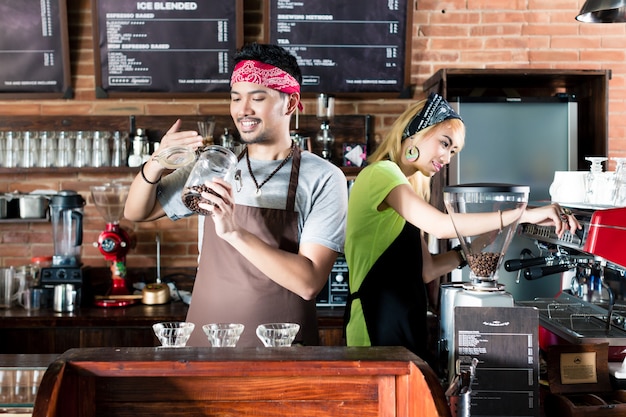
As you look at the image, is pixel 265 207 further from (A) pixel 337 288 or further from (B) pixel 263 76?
(A) pixel 337 288

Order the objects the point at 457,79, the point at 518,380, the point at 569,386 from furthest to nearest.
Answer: the point at 457,79
the point at 569,386
the point at 518,380

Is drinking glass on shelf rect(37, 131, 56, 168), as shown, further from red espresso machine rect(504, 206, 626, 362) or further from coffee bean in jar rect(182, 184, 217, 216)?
red espresso machine rect(504, 206, 626, 362)

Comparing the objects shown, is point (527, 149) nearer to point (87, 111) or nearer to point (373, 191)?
point (373, 191)

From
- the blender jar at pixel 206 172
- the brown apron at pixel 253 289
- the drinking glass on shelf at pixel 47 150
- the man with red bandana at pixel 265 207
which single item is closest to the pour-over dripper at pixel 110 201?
the drinking glass on shelf at pixel 47 150

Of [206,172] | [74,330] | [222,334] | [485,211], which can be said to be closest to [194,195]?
[206,172]

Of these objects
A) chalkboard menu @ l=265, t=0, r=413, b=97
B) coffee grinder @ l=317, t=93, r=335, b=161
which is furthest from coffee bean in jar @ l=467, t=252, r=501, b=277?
chalkboard menu @ l=265, t=0, r=413, b=97

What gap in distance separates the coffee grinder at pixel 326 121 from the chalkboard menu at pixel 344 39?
0.08m

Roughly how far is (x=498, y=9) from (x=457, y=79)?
1.83ft

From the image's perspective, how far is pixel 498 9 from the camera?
420 cm

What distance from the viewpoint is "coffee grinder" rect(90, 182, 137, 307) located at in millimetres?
3828

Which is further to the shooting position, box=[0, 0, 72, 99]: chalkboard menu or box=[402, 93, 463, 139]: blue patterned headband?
box=[0, 0, 72, 99]: chalkboard menu

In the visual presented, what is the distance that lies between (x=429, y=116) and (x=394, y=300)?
651 mm

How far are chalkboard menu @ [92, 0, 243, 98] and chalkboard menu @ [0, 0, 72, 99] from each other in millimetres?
206

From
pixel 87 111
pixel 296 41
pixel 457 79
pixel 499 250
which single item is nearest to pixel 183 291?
pixel 87 111
